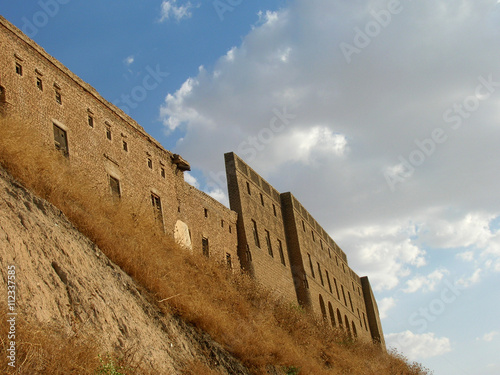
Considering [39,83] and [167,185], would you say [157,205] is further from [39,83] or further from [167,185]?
[39,83]

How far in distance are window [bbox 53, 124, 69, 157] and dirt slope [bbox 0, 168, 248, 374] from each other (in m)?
5.42

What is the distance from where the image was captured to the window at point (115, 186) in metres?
16.4

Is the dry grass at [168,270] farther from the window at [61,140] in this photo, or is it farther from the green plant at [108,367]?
the green plant at [108,367]

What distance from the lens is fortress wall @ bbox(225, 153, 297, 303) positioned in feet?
76.9

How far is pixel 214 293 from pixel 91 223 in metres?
4.28

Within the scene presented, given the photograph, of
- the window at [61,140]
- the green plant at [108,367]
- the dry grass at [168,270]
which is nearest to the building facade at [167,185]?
the window at [61,140]

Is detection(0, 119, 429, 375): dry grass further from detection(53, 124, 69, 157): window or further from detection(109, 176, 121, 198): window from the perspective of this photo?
detection(109, 176, 121, 198): window

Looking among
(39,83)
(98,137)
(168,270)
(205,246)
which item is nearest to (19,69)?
(39,83)

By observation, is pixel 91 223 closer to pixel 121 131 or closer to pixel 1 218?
pixel 1 218

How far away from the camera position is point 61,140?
1498cm

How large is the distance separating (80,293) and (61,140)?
26.0 feet

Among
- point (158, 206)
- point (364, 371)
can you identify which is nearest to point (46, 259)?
point (158, 206)

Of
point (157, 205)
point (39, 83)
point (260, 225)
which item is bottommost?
point (157, 205)

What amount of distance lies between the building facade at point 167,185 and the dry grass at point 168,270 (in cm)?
117
